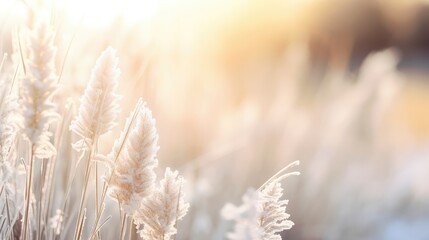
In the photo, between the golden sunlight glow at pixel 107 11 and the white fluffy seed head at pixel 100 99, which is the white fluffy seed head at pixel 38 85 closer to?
the white fluffy seed head at pixel 100 99

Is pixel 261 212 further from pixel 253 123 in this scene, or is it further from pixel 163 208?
pixel 253 123

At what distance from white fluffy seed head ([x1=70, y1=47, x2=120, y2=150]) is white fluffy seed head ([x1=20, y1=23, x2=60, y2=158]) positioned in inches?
2.7

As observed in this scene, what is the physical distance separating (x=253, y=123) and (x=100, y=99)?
1691mm

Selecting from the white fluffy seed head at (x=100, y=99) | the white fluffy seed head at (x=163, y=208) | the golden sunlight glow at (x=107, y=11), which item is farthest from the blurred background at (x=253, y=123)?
the white fluffy seed head at (x=163, y=208)

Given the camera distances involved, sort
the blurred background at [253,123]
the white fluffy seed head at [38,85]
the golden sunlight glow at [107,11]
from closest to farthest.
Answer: the white fluffy seed head at [38,85]
the golden sunlight glow at [107,11]
the blurred background at [253,123]

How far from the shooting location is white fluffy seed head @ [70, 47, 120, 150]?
955mm

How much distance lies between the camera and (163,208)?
0.98 m

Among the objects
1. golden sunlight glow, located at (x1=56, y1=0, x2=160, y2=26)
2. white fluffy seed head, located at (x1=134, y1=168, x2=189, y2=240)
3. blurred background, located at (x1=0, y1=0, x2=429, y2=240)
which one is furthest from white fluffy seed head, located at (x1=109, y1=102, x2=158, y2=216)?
golden sunlight glow, located at (x1=56, y1=0, x2=160, y2=26)

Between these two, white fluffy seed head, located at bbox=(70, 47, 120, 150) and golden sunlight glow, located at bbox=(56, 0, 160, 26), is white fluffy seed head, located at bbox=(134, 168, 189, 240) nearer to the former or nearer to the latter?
white fluffy seed head, located at bbox=(70, 47, 120, 150)

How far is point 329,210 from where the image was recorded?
10.6ft

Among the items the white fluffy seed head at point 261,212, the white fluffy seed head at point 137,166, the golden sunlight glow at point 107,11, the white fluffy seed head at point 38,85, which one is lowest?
the white fluffy seed head at point 261,212

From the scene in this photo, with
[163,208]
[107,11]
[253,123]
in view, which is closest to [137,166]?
[163,208]

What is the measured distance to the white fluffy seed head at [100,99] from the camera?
96cm

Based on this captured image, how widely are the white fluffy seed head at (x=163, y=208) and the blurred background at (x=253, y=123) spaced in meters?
0.26
